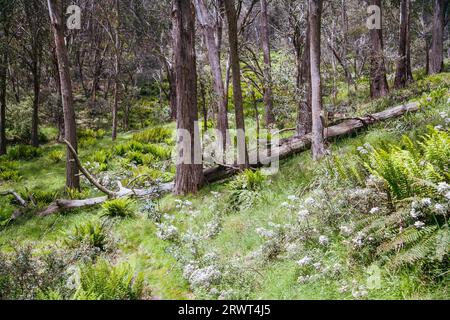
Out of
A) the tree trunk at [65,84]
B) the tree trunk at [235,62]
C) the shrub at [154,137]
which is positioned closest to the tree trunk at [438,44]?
the shrub at [154,137]

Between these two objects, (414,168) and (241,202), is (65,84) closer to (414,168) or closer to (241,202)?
(241,202)

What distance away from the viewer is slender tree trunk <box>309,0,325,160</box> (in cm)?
802

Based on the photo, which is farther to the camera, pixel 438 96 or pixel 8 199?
pixel 8 199

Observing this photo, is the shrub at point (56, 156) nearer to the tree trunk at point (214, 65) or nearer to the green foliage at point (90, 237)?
the tree trunk at point (214, 65)

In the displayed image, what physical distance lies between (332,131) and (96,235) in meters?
6.31

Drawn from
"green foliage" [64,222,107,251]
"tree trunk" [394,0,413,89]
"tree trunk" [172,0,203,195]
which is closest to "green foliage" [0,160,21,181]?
"green foliage" [64,222,107,251]

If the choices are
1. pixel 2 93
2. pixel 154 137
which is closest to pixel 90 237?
pixel 154 137

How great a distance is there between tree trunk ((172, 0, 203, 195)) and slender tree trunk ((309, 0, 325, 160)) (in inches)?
103

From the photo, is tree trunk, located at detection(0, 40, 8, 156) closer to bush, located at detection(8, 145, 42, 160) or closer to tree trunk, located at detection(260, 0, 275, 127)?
bush, located at detection(8, 145, 42, 160)

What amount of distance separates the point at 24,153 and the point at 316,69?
45.1 ft

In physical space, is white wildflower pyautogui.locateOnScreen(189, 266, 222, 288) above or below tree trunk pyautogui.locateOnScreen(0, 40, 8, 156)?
below

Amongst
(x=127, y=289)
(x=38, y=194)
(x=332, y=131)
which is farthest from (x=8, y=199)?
(x=332, y=131)

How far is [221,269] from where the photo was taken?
4977mm
